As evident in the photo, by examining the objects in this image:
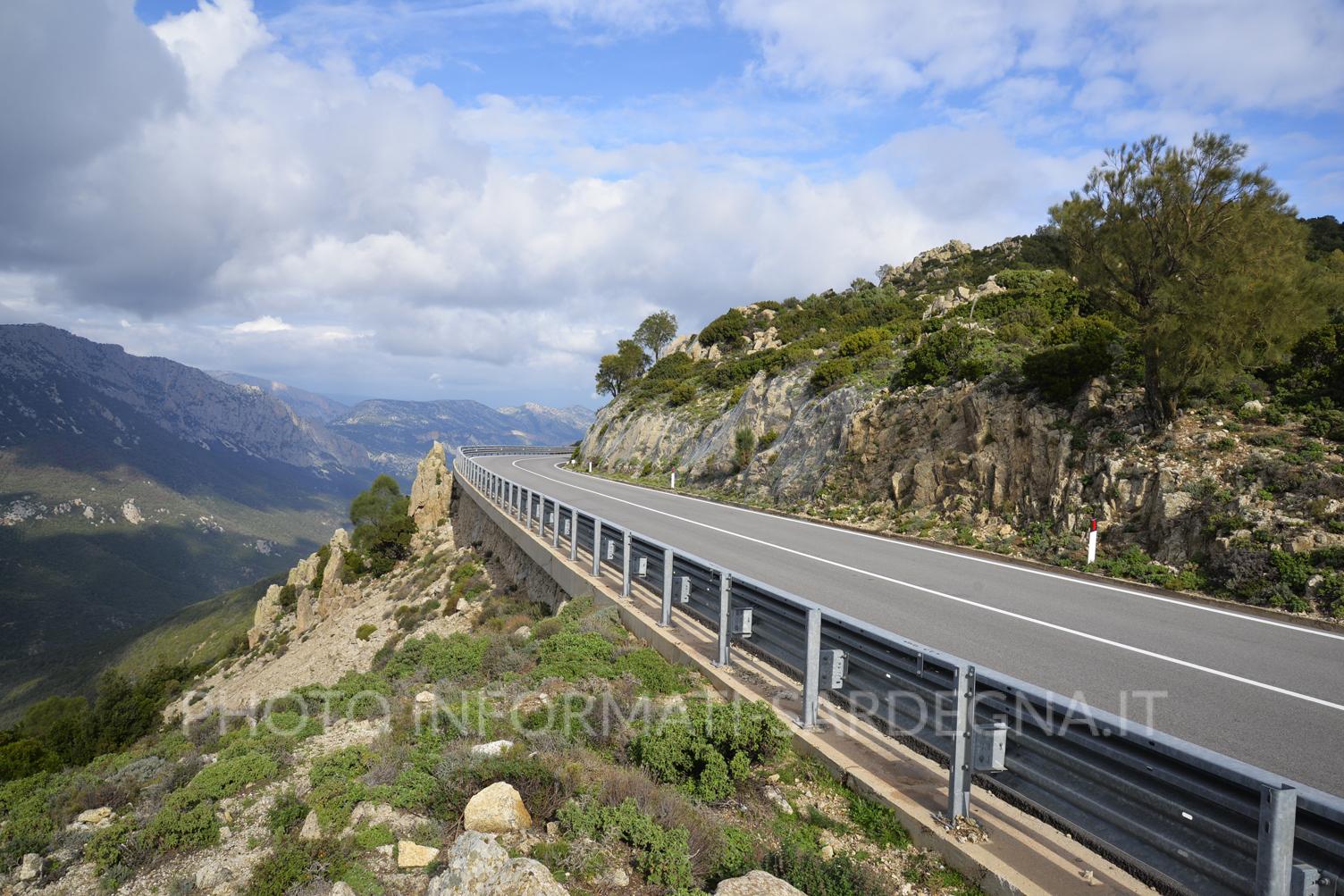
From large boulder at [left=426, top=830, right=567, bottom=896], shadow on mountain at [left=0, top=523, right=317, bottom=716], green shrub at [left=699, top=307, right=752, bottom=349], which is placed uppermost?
green shrub at [left=699, top=307, right=752, bottom=349]

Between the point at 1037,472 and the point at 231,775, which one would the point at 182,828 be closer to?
the point at 231,775

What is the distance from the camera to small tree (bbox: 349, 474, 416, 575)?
137 feet

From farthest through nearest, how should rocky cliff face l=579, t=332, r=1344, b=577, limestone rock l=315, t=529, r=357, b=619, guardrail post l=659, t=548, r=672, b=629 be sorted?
limestone rock l=315, t=529, r=357, b=619 → rocky cliff face l=579, t=332, r=1344, b=577 → guardrail post l=659, t=548, r=672, b=629

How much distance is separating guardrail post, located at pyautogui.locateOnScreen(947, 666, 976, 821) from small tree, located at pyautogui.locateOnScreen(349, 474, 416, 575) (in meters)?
41.1

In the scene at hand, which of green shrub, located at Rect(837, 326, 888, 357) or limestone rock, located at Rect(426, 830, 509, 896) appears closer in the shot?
limestone rock, located at Rect(426, 830, 509, 896)

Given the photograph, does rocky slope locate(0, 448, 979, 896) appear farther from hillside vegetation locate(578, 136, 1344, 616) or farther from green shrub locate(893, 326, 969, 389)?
green shrub locate(893, 326, 969, 389)

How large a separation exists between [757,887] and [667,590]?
4.78 metres

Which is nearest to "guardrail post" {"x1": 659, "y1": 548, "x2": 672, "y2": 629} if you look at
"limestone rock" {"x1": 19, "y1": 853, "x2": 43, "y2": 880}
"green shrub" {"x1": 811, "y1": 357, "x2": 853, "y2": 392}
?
"limestone rock" {"x1": 19, "y1": 853, "x2": 43, "y2": 880}

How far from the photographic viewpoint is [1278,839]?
2.46 metres

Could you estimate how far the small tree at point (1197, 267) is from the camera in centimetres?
1239

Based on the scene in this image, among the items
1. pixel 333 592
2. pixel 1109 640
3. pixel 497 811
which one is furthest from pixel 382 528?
pixel 497 811

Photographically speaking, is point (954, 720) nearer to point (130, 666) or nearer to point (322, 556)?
point (322, 556)

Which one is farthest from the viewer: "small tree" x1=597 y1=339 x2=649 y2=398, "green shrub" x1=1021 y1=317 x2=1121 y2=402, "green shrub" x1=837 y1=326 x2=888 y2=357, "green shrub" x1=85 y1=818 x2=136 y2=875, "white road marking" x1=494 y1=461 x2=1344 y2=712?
"small tree" x1=597 y1=339 x2=649 y2=398

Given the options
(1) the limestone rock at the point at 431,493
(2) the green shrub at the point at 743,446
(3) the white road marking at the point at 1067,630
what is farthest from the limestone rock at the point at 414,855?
(1) the limestone rock at the point at 431,493
